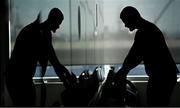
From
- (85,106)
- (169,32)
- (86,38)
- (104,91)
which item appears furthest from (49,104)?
(169,32)

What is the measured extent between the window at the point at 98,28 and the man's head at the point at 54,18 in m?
0.02

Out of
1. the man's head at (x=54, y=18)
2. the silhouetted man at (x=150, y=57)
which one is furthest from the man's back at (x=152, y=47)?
the man's head at (x=54, y=18)

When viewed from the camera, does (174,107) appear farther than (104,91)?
No

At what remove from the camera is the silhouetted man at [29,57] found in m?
1.62

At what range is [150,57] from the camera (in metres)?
1.60

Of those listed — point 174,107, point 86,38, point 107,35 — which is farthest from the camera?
point 86,38

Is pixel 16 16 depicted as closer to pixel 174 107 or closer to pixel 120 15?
pixel 120 15

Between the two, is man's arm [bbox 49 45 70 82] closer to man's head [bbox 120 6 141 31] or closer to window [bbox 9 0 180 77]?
window [bbox 9 0 180 77]

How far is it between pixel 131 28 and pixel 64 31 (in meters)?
0.35

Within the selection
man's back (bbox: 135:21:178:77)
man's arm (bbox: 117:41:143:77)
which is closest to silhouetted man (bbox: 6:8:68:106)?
man's arm (bbox: 117:41:143:77)

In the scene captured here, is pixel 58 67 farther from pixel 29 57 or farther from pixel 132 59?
pixel 132 59

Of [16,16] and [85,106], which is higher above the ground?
[16,16]

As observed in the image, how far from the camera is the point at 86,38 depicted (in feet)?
5.89

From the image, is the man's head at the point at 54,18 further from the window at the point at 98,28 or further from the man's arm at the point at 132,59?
the man's arm at the point at 132,59
